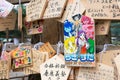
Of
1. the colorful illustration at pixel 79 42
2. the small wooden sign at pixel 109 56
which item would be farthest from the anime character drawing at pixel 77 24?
the small wooden sign at pixel 109 56

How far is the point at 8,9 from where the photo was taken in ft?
3.49

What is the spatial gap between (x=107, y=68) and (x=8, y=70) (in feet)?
1.37

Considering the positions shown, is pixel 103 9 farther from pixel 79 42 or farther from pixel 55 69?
pixel 55 69

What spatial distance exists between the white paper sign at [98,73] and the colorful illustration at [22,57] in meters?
0.24

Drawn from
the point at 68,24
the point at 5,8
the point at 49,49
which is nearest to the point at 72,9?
the point at 68,24

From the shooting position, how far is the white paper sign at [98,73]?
31.0 inches

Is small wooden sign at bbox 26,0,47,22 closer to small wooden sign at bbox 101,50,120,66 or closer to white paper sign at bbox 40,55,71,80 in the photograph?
white paper sign at bbox 40,55,71,80

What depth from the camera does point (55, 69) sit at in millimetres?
897

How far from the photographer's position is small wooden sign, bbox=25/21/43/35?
104cm

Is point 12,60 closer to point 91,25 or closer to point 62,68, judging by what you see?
point 62,68

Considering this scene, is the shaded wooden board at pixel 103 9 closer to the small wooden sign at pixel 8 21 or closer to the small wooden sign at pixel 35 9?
the small wooden sign at pixel 35 9

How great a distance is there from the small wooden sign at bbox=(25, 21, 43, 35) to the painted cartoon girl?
244 mm

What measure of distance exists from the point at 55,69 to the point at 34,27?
23 centimetres

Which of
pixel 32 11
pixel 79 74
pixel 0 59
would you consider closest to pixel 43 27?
pixel 32 11
